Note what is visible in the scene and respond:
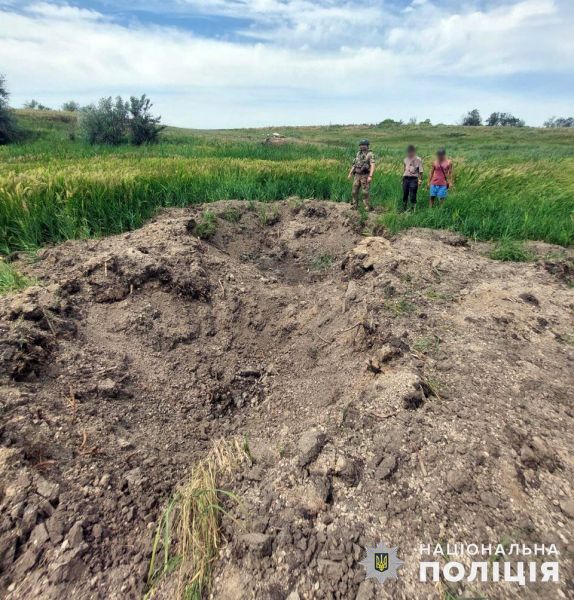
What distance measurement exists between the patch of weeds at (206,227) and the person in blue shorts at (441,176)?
4886mm

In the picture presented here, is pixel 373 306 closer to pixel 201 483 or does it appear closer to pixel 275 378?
pixel 275 378

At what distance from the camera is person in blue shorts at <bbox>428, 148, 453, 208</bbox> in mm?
8148

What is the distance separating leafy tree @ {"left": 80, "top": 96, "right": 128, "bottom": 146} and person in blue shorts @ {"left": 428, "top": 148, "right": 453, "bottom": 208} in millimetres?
25311

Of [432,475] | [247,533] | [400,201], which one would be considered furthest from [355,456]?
[400,201]

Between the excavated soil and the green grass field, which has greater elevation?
the green grass field

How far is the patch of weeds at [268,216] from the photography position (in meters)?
7.48

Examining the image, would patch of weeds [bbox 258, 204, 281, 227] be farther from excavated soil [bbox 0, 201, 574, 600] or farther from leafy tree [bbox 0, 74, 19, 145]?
leafy tree [bbox 0, 74, 19, 145]

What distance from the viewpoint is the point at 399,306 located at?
13.6ft

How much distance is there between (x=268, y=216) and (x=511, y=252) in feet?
14.0

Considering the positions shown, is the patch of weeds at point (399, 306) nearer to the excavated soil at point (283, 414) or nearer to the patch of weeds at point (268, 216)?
the excavated soil at point (283, 414)

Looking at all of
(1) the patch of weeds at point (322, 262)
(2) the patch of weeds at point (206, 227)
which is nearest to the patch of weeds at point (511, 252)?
(1) the patch of weeds at point (322, 262)

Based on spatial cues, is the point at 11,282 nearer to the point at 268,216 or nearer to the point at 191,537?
the point at 191,537

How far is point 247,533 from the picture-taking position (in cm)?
206

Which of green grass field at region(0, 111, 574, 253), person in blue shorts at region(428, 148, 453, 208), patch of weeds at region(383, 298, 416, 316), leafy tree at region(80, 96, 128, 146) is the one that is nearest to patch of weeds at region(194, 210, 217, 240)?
green grass field at region(0, 111, 574, 253)
